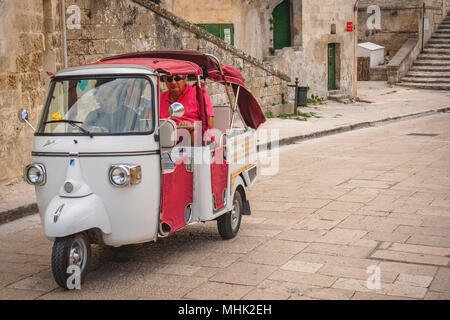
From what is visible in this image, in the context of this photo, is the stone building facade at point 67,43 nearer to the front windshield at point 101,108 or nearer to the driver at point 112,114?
the front windshield at point 101,108

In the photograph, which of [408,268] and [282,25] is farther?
[282,25]

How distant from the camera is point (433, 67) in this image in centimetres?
3228

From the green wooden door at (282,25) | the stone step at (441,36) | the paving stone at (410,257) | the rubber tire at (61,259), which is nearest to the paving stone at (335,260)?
the paving stone at (410,257)

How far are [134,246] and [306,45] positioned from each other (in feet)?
62.6

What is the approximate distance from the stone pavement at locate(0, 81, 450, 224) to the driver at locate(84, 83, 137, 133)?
309 centimetres

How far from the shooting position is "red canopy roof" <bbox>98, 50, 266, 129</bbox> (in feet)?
21.8

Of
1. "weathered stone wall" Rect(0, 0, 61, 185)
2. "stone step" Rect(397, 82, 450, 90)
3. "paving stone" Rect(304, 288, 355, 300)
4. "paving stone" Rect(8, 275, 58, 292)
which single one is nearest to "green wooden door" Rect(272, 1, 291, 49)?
"stone step" Rect(397, 82, 450, 90)

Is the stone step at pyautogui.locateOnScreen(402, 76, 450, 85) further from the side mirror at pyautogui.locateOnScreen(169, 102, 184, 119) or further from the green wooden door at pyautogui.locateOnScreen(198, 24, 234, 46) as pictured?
the side mirror at pyautogui.locateOnScreen(169, 102, 184, 119)

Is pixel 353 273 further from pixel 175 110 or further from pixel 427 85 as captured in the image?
pixel 427 85

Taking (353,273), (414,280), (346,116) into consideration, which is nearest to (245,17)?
(346,116)

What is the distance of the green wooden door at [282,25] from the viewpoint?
25.2m

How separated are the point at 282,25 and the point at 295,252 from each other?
1945 cm

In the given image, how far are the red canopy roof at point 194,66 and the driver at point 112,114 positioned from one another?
1.51 ft

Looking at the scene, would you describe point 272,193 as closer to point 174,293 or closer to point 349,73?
point 174,293
